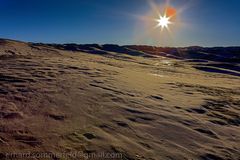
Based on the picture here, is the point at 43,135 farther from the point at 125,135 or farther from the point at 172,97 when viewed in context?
the point at 172,97

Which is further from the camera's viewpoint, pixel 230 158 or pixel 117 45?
pixel 117 45

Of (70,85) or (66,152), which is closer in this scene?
(66,152)

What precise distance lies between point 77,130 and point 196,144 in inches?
81.0

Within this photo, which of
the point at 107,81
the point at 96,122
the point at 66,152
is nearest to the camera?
the point at 66,152

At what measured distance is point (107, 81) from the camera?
27.2ft

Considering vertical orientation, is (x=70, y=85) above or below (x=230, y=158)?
above

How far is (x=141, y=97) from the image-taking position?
22.6ft

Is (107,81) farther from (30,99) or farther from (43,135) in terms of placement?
(43,135)

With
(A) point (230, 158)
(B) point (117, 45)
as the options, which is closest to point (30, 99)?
(A) point (230, 158)

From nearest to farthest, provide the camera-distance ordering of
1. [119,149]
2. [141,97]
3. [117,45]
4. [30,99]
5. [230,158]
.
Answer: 1. [119,149]
2. [230,158]
3. [30,99]
4. [141,97]
5. [117,45]

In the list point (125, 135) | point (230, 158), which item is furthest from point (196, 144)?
point (125, 135)

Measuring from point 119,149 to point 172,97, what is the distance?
410cm

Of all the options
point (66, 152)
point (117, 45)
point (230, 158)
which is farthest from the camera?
point (117, 45)

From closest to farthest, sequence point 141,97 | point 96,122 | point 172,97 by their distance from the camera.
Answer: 1. point 96,122
2. point 141,97
3. point 172,97
